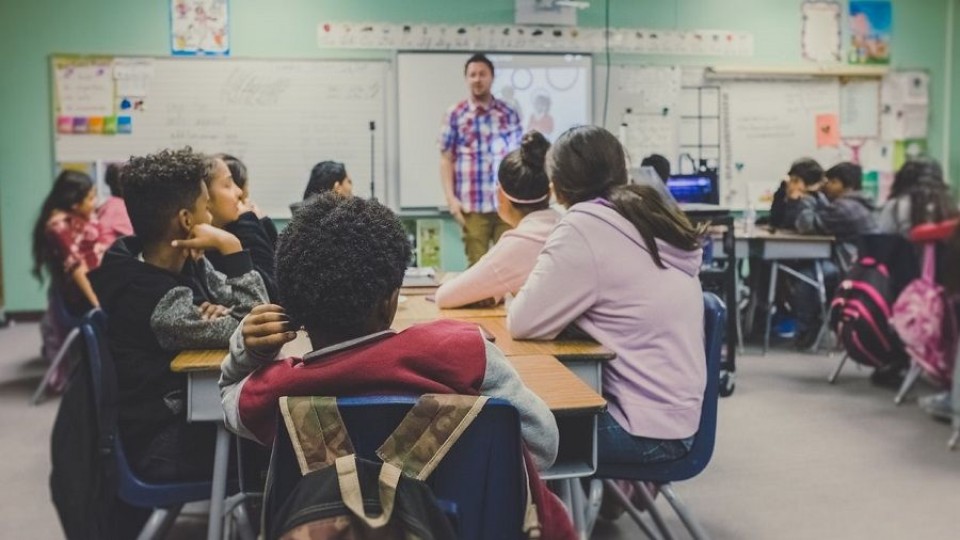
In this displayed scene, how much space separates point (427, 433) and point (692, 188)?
15.0 ft

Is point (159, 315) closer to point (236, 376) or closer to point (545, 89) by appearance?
point (236, 376)

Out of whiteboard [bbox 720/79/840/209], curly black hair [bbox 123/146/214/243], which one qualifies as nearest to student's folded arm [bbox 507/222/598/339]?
curly black hair [bbox 123/146/214/243]

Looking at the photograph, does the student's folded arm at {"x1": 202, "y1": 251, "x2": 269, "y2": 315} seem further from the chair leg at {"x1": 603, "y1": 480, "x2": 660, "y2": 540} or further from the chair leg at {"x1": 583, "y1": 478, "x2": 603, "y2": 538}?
the chair leg at {"x1": 603, "y1": 480, "x2": 660, "y2": 540}

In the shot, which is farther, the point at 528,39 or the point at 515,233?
the point at 528,39

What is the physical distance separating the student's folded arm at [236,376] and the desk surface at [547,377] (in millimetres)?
506

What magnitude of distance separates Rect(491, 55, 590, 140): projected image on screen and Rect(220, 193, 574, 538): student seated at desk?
5.62 metres

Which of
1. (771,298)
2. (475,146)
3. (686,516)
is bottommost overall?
(686,516)

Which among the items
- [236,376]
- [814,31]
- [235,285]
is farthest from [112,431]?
[814,31]

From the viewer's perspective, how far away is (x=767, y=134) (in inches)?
286

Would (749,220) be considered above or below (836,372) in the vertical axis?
above

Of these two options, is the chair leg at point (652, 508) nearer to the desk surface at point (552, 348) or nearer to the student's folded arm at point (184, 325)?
the desk surface at point (552, 348)

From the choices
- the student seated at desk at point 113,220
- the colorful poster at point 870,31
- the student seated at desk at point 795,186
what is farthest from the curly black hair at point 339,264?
the colorful poster at point 870,31

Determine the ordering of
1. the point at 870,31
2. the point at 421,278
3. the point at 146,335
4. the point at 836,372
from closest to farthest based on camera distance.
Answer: the point at 146,335 < the point at 421,278 < the point at 836,372 < the point at 870,31

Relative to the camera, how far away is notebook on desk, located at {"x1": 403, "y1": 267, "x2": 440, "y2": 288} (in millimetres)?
3238
